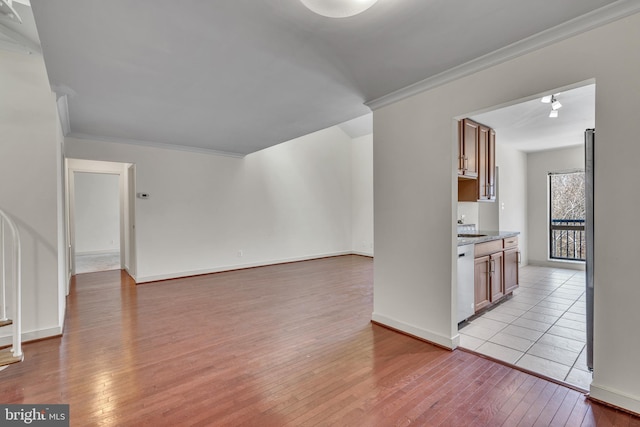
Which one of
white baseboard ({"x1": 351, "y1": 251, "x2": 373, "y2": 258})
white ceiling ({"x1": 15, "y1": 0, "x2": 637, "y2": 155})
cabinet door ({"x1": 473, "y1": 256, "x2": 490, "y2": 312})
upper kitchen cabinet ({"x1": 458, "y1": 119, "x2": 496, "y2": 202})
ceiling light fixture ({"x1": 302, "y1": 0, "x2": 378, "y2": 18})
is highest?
white ceiling ({"x1": 15, "y1": 0, "x2": 637, "y2": 155})

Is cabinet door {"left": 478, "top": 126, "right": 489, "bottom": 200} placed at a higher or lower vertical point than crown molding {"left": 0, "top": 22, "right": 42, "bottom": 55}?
lower

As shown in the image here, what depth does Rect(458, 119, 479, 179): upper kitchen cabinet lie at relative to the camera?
3377 mm

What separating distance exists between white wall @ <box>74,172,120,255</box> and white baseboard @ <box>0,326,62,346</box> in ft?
22.0

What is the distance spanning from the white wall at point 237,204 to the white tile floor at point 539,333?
4585 millimetres

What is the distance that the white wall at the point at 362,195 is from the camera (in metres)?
8.06

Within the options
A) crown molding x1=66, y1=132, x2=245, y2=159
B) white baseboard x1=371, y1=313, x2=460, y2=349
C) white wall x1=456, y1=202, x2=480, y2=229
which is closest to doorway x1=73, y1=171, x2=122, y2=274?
crown molding x1=66, y1=132, x2=245, y2=159

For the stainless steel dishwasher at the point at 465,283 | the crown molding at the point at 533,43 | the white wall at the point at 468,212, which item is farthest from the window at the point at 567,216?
the crown molding at the point at 533,43

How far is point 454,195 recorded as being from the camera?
2631mm

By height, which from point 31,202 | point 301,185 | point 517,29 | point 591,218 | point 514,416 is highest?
point 517,29

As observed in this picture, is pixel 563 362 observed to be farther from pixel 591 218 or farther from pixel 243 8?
pixel 243 8

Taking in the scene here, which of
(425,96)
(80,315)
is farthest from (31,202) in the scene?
(425,96)

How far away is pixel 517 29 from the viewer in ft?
6.31

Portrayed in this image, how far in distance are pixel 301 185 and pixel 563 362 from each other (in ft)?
19.5

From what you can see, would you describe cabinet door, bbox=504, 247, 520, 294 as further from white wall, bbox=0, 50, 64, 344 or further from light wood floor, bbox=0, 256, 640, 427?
white wall, bbox=0, 50, 64, 344
